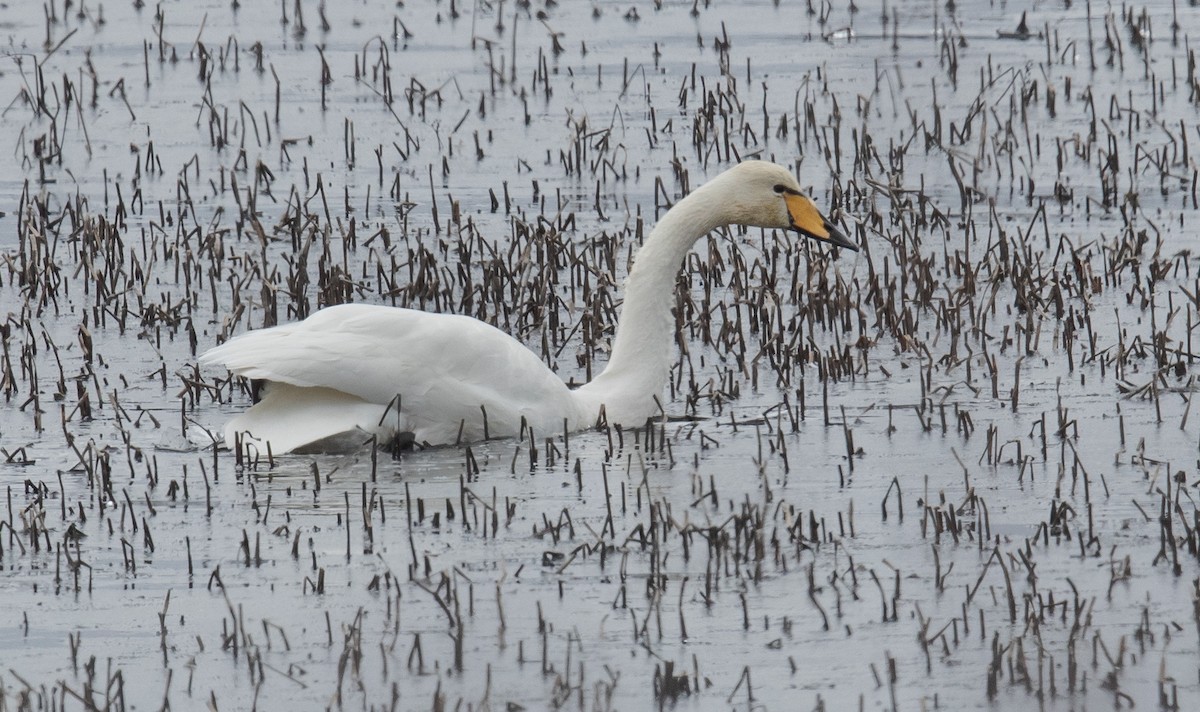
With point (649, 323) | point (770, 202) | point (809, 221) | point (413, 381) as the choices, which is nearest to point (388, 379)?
point (413, 381)

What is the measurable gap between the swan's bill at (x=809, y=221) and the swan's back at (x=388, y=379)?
141 centimetres

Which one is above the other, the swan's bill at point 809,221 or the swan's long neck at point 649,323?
the swan's bill at point 809,221

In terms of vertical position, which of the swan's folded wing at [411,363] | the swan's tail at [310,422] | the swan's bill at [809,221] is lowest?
the swan's tail at [310,422]

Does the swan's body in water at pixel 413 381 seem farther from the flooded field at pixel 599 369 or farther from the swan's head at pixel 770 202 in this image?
the swan's head at pixel 770 202

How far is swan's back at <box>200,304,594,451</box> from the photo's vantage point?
7109mm

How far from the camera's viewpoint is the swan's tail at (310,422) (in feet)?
23.4

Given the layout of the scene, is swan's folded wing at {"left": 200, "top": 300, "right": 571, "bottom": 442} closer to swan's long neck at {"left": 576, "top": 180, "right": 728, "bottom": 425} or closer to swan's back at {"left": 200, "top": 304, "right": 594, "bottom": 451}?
swan's back at {"left": 200, "top": 304, "right": 594, "bottom": 451}

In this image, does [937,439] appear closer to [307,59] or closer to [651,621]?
[651,621]

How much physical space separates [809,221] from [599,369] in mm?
1107

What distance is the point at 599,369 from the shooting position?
8.64 meters

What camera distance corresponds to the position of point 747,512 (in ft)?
19.6

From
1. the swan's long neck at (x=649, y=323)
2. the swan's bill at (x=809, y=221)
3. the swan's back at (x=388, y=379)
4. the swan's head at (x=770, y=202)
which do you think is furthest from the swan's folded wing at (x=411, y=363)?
the swan's bill at (x=809, y=221)

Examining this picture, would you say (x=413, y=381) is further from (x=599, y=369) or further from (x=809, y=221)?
(x=809, y=221)

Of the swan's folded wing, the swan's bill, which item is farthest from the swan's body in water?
the swan's bill
